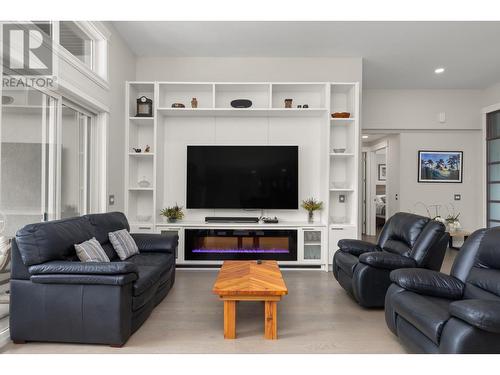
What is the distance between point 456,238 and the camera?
6.21 metres

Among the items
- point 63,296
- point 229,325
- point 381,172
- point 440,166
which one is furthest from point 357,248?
point 381,172

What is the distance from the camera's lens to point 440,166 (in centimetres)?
635

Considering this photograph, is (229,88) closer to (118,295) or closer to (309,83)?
(309,83)

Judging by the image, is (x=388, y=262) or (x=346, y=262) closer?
(x=388, y=262)

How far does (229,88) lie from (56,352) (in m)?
3.89

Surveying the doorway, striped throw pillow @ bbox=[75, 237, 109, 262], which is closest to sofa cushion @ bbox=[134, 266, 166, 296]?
striped throw pillow @ bbox=[75, 237, 109, 262]

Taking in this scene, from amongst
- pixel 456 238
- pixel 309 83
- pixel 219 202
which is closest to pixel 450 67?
pixel 309 83

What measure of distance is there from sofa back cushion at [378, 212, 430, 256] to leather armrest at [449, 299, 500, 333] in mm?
1343

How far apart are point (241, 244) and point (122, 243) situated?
1831mm

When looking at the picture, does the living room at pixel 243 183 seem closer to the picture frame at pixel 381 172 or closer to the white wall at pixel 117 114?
the white wall at pixel 117 114

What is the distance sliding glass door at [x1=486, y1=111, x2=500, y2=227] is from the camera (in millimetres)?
5992

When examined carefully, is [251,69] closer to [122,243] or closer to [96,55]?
[96,55]

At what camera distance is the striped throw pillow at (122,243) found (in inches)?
128
